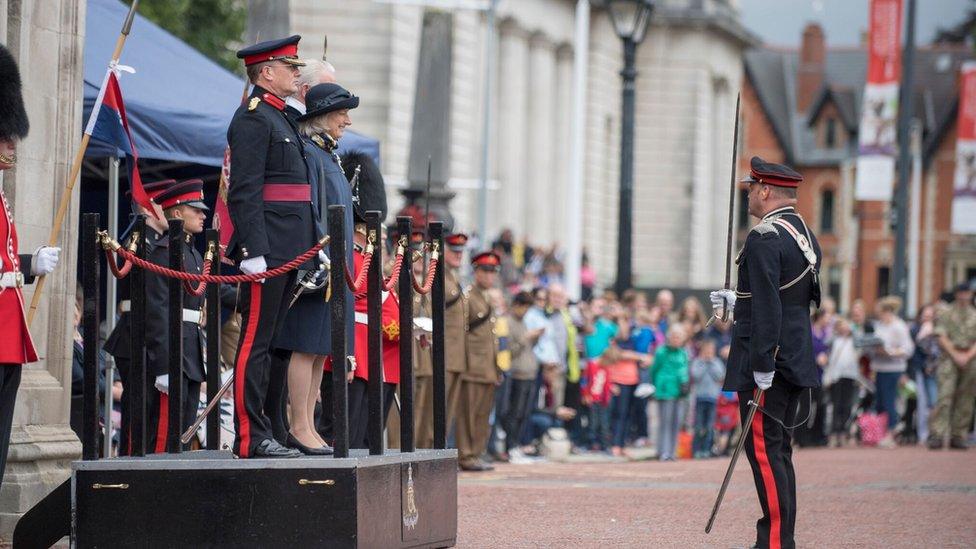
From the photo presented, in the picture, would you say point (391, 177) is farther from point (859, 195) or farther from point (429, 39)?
point (429, 39)

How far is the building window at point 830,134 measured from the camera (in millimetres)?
89125

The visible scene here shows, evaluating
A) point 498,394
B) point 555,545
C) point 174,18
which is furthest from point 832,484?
point 174,18

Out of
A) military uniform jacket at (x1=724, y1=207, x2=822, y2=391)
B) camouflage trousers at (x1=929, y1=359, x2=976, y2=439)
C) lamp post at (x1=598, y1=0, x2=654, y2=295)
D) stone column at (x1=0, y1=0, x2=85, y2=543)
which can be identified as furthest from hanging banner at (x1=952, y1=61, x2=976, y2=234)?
stone column at (x1=0, y1=0, x2=85, y2=543)

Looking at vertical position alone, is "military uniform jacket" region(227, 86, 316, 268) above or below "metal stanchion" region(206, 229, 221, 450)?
above

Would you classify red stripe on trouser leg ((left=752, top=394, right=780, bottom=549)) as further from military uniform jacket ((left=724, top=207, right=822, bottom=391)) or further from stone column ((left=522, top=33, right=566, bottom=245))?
stone column ((left=522, top=33, right=566, bottom=245))

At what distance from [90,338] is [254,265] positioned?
2.72 feet

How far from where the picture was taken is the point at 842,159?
292ft

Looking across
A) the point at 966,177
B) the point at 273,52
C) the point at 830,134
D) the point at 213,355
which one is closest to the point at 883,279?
the point at 830,134

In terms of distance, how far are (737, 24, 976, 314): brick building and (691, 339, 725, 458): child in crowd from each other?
65.3m

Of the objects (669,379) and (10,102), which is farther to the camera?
(669,379)

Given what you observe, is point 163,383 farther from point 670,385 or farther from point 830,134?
point 830,134

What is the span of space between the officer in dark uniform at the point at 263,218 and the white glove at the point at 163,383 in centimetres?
210

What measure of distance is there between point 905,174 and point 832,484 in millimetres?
16660

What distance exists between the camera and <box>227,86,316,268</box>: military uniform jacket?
9047 millimetres
